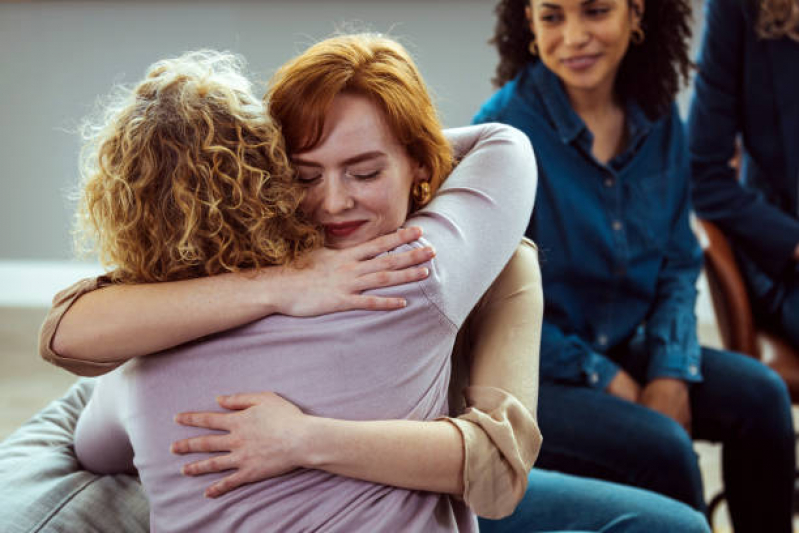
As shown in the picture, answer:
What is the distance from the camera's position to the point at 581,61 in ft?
5.28

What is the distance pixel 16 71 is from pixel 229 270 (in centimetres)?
296

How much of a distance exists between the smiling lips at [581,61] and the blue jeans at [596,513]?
789 millimetres

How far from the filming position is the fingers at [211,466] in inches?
34.6

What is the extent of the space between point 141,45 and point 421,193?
2.56 metres

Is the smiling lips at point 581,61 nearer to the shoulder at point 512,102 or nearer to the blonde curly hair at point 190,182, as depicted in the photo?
the shoulder at point 512,102

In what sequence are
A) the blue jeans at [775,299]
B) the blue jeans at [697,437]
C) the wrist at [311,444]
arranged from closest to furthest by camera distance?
1. the wrist at [311,444]
2. the blue jeans at [697,437]
3. the blue jeans at [775,299]

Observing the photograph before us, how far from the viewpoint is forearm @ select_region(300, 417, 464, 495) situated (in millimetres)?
867

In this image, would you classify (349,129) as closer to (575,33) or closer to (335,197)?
(335,197)

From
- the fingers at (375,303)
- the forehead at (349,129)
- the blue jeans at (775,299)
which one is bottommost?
the blue jeans at (775,299)

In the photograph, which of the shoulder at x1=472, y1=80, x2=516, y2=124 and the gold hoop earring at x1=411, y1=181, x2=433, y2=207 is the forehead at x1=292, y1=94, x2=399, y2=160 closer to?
the gold hoop earring at x1=411, y1=181, x2=433, y2=207

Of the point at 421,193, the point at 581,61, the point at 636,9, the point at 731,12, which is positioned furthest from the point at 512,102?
the point at 731,12

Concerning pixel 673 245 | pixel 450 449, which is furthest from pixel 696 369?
pixel 450 449

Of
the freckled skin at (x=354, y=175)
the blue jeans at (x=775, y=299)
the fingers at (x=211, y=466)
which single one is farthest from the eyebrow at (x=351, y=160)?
the blue jeans at (x=775, y=299)

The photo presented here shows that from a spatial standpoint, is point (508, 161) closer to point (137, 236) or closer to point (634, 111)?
point (137, 236)
